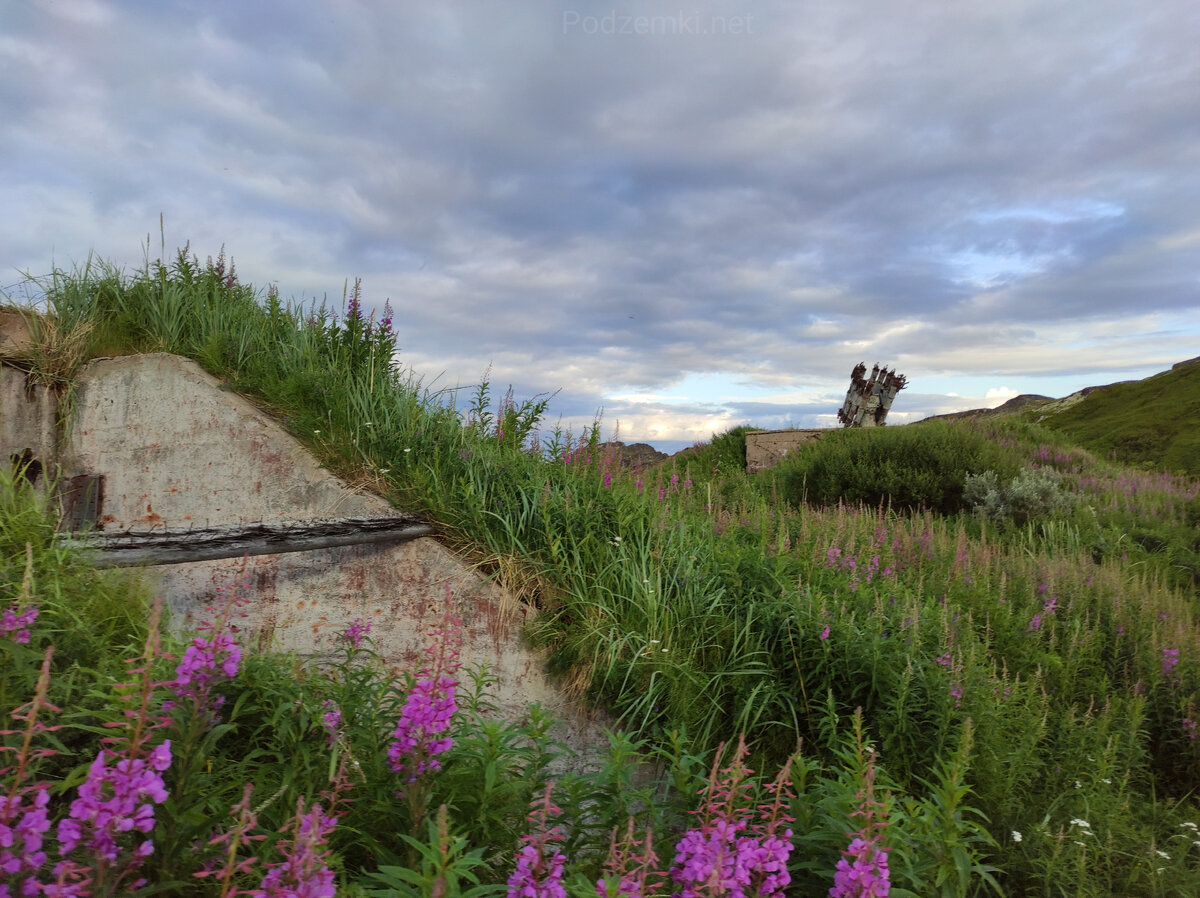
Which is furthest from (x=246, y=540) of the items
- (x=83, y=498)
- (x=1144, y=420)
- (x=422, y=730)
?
(x=1144, y=420)

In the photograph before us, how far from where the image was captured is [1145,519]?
31.4 feet

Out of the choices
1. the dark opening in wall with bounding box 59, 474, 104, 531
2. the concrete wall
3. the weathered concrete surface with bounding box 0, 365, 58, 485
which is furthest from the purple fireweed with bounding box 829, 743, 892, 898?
the weathered concrete surface with bounding box 0, 365, 58, 485

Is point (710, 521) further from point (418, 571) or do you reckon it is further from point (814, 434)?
point (814, 434)

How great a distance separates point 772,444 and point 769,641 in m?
11.7

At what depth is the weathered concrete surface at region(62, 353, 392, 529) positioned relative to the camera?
6.09 m

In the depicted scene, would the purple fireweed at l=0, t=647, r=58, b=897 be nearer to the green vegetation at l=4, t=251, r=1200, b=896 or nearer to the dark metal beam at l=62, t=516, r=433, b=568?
the green vegetation at l=4, t=251, r=1200, b=896

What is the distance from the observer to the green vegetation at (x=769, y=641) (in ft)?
9.41

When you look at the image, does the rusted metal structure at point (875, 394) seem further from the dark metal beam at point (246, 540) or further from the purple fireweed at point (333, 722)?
the purple fireweed at point (333, 722)

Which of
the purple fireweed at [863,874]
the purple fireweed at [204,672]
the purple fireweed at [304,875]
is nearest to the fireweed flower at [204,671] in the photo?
the purple fireweed at [204,672]

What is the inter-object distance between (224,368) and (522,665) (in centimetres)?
417

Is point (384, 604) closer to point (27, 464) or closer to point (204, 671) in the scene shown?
point (204, 671)

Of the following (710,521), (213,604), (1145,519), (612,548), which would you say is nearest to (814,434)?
(1145,519)

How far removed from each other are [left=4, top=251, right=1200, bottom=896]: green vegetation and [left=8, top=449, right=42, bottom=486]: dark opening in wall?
0.85 metres

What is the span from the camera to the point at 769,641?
4.61 meters
